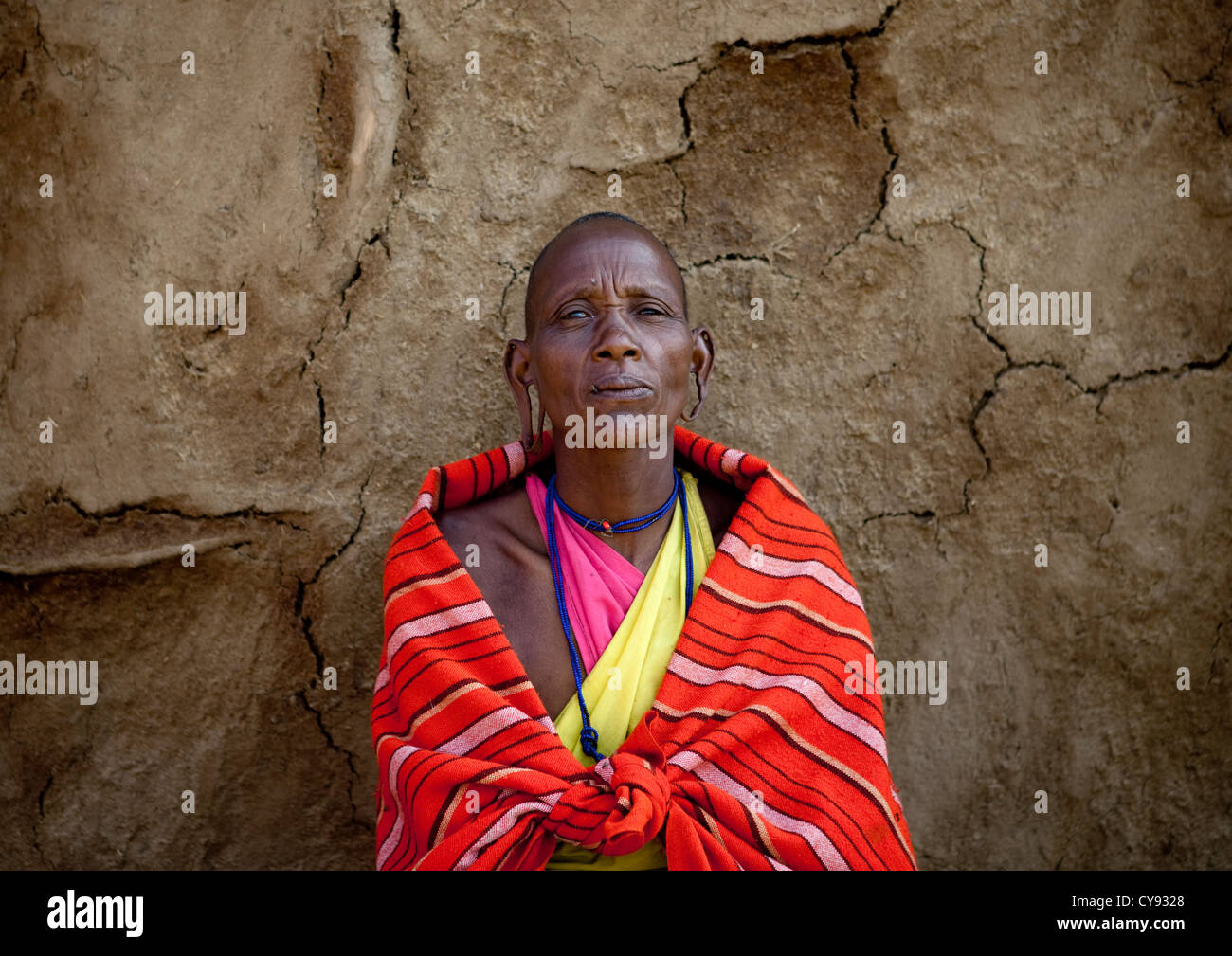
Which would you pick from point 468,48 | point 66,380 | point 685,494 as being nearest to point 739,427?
point 685,494

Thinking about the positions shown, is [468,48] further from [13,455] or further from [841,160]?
[13,455]

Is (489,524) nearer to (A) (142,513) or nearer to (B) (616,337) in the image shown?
(B) (616,337)

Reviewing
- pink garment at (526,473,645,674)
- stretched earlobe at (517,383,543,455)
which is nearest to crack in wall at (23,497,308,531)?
stretched earlobe at (517,383,543,455)

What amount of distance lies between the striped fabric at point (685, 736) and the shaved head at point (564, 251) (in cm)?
47

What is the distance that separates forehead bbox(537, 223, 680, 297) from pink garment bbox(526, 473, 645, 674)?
56 cm

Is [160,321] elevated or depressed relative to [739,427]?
elevated

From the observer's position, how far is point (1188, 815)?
3.25 metres

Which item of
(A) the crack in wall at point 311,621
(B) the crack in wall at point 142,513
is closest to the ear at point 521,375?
(A) the crack in wall at point 311,621

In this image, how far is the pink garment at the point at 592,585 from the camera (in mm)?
2412

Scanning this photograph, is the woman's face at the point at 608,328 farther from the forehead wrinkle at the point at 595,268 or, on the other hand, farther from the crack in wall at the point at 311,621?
the crack in wall at the point at 311,621

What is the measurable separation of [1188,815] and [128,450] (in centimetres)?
328

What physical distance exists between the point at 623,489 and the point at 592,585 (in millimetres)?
240

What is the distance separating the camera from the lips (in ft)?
7.88
